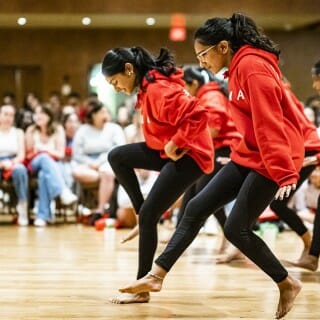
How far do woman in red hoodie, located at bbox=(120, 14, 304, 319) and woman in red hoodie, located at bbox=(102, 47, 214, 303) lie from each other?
8.5 inches

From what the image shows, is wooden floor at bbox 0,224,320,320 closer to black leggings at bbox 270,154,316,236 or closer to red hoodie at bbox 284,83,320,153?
black leggings at bbox 270,154,316,236

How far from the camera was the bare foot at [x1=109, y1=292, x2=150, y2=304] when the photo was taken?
411 cm

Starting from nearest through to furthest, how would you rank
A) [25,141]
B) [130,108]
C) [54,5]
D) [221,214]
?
1. [221,214]
2. [25,141]
3. [130,108]
4. [54,5]

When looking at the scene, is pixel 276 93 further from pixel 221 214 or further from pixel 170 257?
pixel 221 214

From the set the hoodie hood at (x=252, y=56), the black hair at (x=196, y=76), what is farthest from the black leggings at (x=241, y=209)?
the black hair at (x=196, y=76)

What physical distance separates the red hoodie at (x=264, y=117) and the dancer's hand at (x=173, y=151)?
44 centimetres

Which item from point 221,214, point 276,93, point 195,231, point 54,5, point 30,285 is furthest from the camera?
point 54,5

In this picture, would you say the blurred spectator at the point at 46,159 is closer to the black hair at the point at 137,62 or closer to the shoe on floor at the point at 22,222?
the shoe on floor at the point at 22,222

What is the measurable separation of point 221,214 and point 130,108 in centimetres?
606

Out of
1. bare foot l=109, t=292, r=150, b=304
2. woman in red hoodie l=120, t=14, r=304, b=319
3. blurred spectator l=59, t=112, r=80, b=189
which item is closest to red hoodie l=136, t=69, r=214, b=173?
woman in red hoodie l=120, t=14, r=304, b=319

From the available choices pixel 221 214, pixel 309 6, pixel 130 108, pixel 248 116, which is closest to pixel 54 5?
pixel 130 108

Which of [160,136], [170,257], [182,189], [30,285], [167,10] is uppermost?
[167,10]

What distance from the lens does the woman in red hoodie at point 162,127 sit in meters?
→ 4.10

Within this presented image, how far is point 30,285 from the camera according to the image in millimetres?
4668
